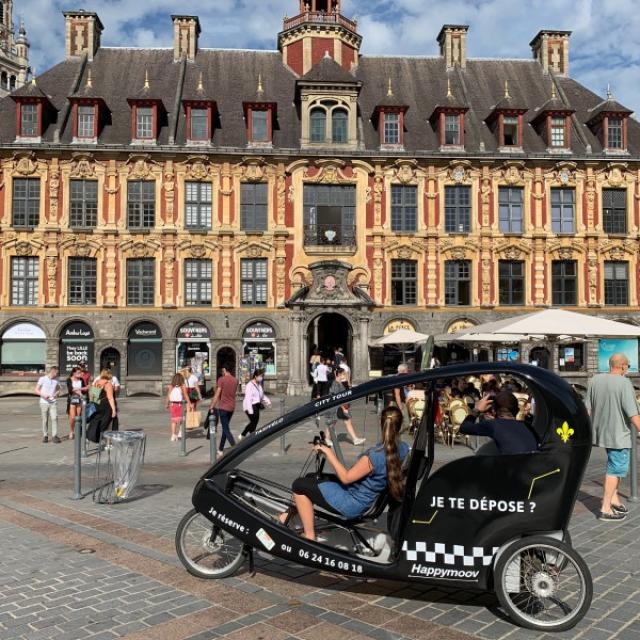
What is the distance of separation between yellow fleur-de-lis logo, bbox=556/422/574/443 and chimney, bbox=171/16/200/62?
107ft

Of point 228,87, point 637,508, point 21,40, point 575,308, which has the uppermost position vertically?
point 21,40

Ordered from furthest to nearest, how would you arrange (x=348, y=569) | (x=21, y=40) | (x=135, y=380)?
1. (x=21, y=40)
2. (x=135, y=380)
3. (x=348, y=569)

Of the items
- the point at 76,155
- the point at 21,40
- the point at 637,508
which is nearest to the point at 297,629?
the point at 637,508

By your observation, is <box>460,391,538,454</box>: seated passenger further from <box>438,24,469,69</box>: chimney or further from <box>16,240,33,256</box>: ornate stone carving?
<box>438,24,469,69</box>: chimney

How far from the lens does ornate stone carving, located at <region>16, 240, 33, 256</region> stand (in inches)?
1101

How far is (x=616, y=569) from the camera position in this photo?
6031mm

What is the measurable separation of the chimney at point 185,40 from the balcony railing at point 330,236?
38.5 feet

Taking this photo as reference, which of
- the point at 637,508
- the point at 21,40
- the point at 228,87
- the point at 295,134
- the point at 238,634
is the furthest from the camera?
the point at 21,40

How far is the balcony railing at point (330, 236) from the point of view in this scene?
95.5 feet

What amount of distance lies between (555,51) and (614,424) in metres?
31.8

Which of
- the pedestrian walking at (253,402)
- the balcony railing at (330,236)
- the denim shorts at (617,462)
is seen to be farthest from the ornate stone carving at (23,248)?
the denim shorts at (617,462)

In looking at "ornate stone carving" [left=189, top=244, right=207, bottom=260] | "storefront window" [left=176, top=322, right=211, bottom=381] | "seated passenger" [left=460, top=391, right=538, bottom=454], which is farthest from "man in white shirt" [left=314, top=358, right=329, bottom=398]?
"seated passenger" [left=460, top=391, right=538, bottom=454]

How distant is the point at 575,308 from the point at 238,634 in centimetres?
2762

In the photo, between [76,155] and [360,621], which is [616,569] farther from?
[76,155]
